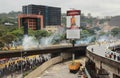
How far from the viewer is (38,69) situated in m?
86.1

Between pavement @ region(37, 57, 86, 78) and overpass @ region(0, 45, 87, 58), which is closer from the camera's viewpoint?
pavement @ region(37, 57, 86, 78)

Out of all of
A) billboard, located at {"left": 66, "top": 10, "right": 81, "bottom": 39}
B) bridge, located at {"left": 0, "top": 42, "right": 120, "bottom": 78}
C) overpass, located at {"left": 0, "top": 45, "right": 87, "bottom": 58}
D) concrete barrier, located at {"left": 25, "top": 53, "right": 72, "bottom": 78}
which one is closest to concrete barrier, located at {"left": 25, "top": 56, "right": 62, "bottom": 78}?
concrete barrier, located at {"left": 25, "top": 53, "right": 72, "bottom": 78}

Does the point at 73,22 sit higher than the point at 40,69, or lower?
higher

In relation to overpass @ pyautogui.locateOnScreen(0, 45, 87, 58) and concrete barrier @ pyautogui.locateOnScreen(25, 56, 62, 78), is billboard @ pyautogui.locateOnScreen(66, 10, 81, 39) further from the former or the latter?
overpass @ pyautogui.locateOnScreen(0, 45, 87, 58)

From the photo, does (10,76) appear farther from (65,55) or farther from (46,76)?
(65,55)

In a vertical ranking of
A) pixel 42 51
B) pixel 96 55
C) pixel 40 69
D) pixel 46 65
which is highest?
pixel 96 55

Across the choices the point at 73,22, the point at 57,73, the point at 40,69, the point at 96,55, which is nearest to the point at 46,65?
the point at 57,73

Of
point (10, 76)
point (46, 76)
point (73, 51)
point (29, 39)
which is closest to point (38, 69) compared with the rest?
point (46, 76)

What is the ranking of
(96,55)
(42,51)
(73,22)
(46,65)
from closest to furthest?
(96,55)
(46,65)
(73,22)
(42,51)

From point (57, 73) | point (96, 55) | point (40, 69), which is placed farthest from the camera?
point (57, 73)

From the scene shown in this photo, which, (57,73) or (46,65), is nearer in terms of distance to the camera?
(57,73)

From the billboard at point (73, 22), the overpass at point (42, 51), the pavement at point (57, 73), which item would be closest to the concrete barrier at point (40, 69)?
the pavement at point (57, 73)

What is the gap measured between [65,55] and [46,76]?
43.9 metres

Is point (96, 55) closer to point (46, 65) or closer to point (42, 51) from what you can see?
point (46, 65)
